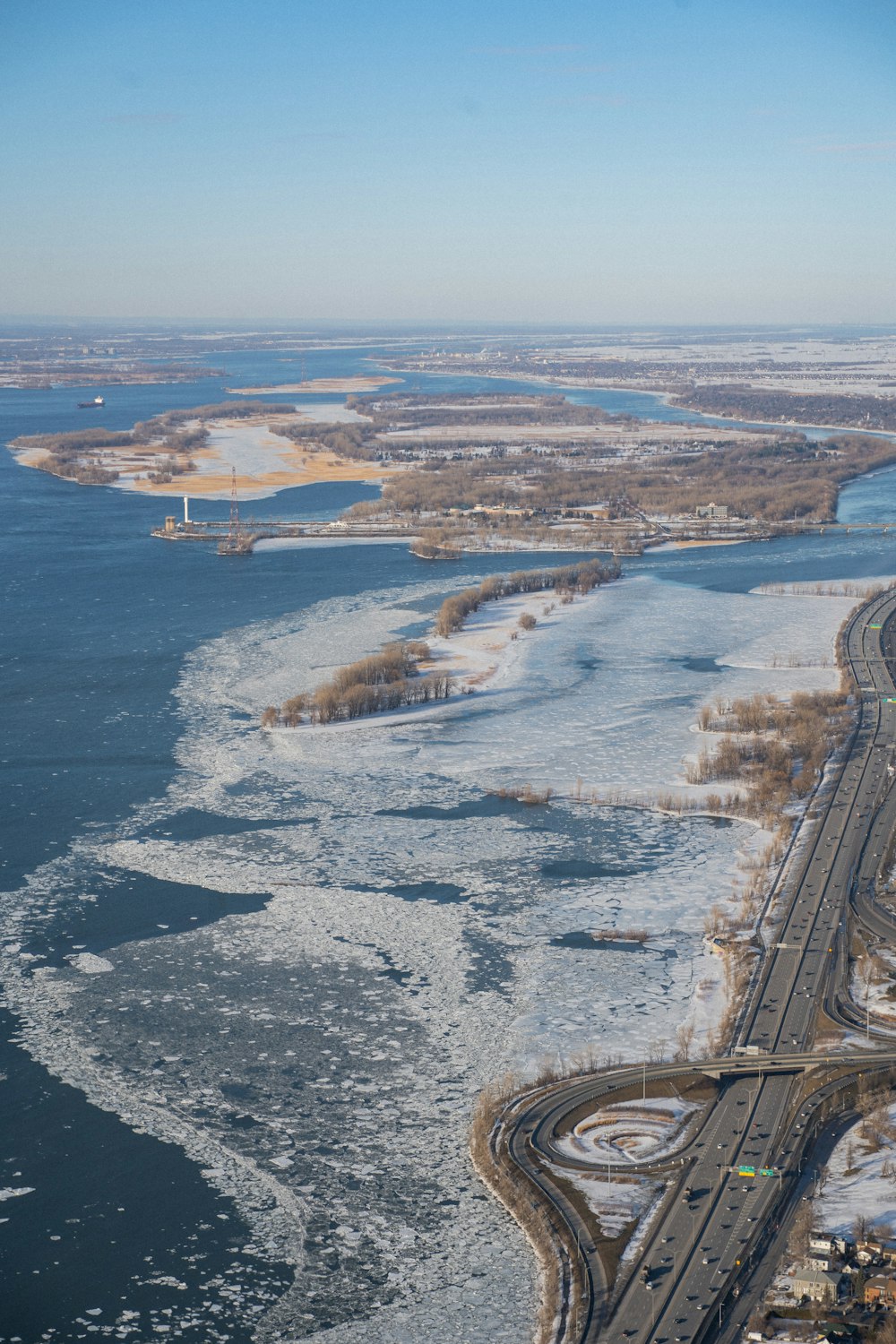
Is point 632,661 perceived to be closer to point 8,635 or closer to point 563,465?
point 8,635

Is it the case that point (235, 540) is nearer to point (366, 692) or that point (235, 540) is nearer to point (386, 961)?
point (366, 692)

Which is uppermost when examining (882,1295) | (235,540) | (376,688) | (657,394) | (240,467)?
(657,394)

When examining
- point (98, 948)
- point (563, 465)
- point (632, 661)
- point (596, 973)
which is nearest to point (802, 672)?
point (632, 661)

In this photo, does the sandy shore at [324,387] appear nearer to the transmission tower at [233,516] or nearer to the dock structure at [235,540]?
the transmission tower at [233,516]

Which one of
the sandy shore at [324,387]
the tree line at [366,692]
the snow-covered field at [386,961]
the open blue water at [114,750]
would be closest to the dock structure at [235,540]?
the open blue water at [114,750]

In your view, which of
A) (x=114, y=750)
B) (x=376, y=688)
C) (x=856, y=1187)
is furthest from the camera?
(x=376, y=688)

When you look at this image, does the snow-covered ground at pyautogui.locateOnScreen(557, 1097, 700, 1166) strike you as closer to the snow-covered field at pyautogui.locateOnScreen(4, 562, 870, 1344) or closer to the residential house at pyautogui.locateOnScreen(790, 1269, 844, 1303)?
the snow-covered field at pyautogui.locateOnScreen(4, 562, 870, 1344)

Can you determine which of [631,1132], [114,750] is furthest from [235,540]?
[631,1132]
